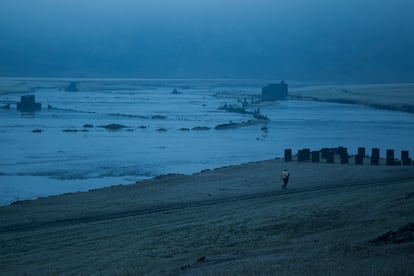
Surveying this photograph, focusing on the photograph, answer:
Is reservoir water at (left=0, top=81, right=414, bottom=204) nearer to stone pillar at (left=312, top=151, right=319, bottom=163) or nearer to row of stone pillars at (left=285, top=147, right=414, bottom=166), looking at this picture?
row of stone pillars at (left=285, top=147, right=414, bottom=166)

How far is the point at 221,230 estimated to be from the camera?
10.8 meters

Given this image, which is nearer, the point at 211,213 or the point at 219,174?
the point at 211,213

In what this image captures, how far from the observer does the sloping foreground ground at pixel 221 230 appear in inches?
Result: 306

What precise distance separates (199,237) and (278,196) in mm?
4310

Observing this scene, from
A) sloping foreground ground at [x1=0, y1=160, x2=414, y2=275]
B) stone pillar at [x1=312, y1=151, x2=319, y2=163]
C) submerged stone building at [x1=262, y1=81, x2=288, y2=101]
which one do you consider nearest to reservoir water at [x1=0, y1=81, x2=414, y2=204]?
stone pillar at [x1=312, y1=151, x2=319, y2=163]

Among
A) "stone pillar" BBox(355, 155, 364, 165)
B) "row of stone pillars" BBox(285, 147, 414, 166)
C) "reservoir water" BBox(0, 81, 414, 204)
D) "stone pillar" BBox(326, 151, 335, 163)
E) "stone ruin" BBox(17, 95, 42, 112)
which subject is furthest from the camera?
"stone ruin" BBox(17, 95, 42, 112)

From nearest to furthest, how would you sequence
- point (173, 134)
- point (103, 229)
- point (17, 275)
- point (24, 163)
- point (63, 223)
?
point (17, 275), point (103, 229), point (63, 223), point (24, 163), point (173, 134)

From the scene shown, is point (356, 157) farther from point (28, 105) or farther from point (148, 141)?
point (28, 105)

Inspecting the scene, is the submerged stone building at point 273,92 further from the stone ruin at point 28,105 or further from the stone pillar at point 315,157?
the stone pillar at point 315,157

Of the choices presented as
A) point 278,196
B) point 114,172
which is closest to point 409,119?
point 114,172

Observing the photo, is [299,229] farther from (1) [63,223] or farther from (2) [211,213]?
(1) [63,223]

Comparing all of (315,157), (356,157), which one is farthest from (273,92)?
(356,157)

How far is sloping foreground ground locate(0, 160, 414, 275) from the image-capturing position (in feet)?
25.5

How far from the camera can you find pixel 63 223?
41.0ft
